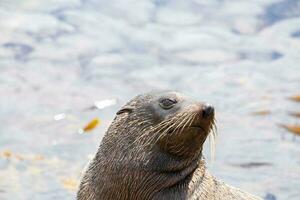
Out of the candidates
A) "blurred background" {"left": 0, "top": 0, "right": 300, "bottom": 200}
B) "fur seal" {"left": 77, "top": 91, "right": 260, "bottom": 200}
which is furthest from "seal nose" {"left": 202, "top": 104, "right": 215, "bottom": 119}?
"blurred background" {"left": 0, "top": 0, "right": 300, "bottom": 200}

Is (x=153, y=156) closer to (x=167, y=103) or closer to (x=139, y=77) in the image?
(x=167, y=103)

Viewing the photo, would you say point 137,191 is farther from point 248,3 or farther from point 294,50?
point 248,3

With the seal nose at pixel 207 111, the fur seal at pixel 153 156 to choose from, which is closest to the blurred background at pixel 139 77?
the fur seal at pixel 153 156

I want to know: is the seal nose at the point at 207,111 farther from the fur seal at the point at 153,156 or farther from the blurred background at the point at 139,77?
the blurred background at the point at 139,77

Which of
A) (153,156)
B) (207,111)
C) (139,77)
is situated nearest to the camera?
(207,111)

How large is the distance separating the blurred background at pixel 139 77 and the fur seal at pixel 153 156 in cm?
267

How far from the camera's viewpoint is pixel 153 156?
614 cm

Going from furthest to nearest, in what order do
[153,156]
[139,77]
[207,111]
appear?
[139,77] < [153,156] < [207,111]

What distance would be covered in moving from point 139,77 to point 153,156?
6903mm

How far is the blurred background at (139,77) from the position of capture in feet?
31.8

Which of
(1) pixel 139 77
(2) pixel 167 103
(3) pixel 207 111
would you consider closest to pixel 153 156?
(2) pixel 167 103

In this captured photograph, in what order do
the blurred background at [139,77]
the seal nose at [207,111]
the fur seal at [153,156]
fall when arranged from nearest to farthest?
the seal nose at [207,111] → the fur seal at [153,156] → the blurred background at [139,77]

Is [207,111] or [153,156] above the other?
[207,111]

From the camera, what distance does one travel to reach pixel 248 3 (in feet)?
54.0
